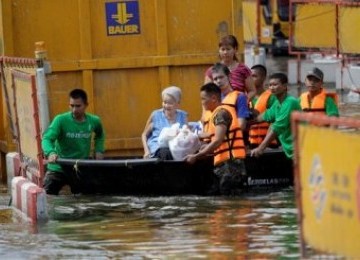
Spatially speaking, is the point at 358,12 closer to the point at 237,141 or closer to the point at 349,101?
the point at 349,101

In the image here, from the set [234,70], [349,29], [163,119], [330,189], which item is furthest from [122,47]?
[349,29]

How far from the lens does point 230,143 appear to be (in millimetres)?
14766

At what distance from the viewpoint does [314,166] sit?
8844 mm

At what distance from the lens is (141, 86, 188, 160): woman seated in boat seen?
50.1ft

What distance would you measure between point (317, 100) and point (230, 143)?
1.23 metres

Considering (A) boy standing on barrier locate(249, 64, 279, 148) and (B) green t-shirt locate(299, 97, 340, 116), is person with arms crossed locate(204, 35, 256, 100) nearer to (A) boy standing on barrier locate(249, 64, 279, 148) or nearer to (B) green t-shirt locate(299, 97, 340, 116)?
(A) boy standing on barrier locate(249, 64, 279, 148)

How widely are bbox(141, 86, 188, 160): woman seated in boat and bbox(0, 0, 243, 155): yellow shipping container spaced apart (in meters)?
1.18

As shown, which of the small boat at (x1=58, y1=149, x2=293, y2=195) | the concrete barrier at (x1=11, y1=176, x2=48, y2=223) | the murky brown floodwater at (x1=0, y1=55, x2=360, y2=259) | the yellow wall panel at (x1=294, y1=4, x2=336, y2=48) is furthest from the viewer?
the yellow wall panel at (x1=294, y1=4, x2=336, y2=48)

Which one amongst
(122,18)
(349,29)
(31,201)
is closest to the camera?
(31,201)

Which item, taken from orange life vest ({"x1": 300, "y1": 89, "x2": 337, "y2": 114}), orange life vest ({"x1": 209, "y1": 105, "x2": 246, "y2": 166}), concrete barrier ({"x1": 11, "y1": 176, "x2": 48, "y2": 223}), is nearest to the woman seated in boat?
orange life vest ({"x1": 209, "y1": 105, "x2": 246, "y2": 166})

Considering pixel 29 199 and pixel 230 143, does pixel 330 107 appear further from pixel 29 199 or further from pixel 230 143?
pixel 29 199

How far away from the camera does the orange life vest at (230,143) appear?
48.3 feet

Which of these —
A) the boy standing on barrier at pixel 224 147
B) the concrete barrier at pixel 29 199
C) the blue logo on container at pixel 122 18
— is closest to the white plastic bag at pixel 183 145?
the boy standing on barrier at pixel 224 147

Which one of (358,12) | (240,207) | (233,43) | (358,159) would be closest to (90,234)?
(240,207)
